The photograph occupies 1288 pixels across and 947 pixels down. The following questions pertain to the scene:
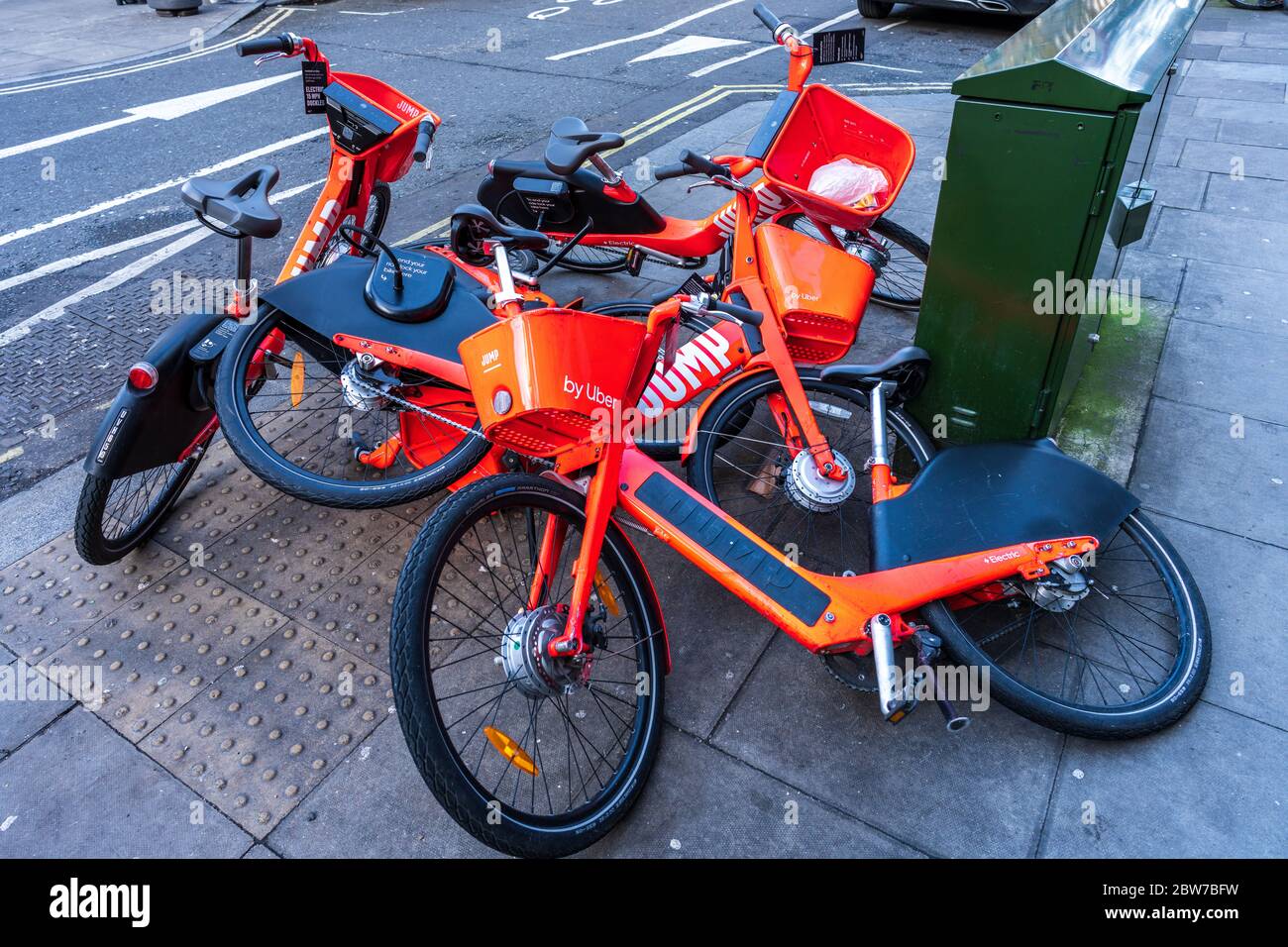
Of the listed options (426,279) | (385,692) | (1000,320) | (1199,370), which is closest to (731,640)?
(385,692)

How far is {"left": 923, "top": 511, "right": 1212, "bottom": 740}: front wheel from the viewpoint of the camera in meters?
2.74

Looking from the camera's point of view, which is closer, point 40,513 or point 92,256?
point 40,513

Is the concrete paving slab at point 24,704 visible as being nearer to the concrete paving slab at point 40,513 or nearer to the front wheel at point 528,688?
the concrete paving slab at point 40,513

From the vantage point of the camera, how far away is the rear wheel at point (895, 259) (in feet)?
15.1

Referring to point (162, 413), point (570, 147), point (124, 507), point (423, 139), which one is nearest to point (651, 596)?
point (570, 147)

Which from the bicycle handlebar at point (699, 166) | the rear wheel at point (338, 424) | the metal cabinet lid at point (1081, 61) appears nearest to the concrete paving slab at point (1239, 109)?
the metal cabinet lid at point (1081, 61)

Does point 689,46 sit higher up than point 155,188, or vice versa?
point 689,46

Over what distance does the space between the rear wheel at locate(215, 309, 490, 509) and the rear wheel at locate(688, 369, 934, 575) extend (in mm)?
1011

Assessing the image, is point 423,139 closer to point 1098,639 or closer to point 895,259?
point 895,259

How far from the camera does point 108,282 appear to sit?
5953 millimetres

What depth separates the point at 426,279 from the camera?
11.6 feet

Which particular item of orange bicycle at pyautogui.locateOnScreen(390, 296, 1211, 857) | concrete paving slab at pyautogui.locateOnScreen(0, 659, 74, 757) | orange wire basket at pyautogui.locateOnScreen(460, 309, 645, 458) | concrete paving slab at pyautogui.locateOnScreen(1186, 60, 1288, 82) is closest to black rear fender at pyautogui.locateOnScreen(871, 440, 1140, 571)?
orange bicycle at pyautogui.locateOnScreen(390, 296, 1211, 857)

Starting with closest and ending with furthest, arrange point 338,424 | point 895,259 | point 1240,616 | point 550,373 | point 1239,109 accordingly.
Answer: point 550,373, point 1240,616, point 338,424, point 895,259, point 1239,109

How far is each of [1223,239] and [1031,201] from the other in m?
3.92
